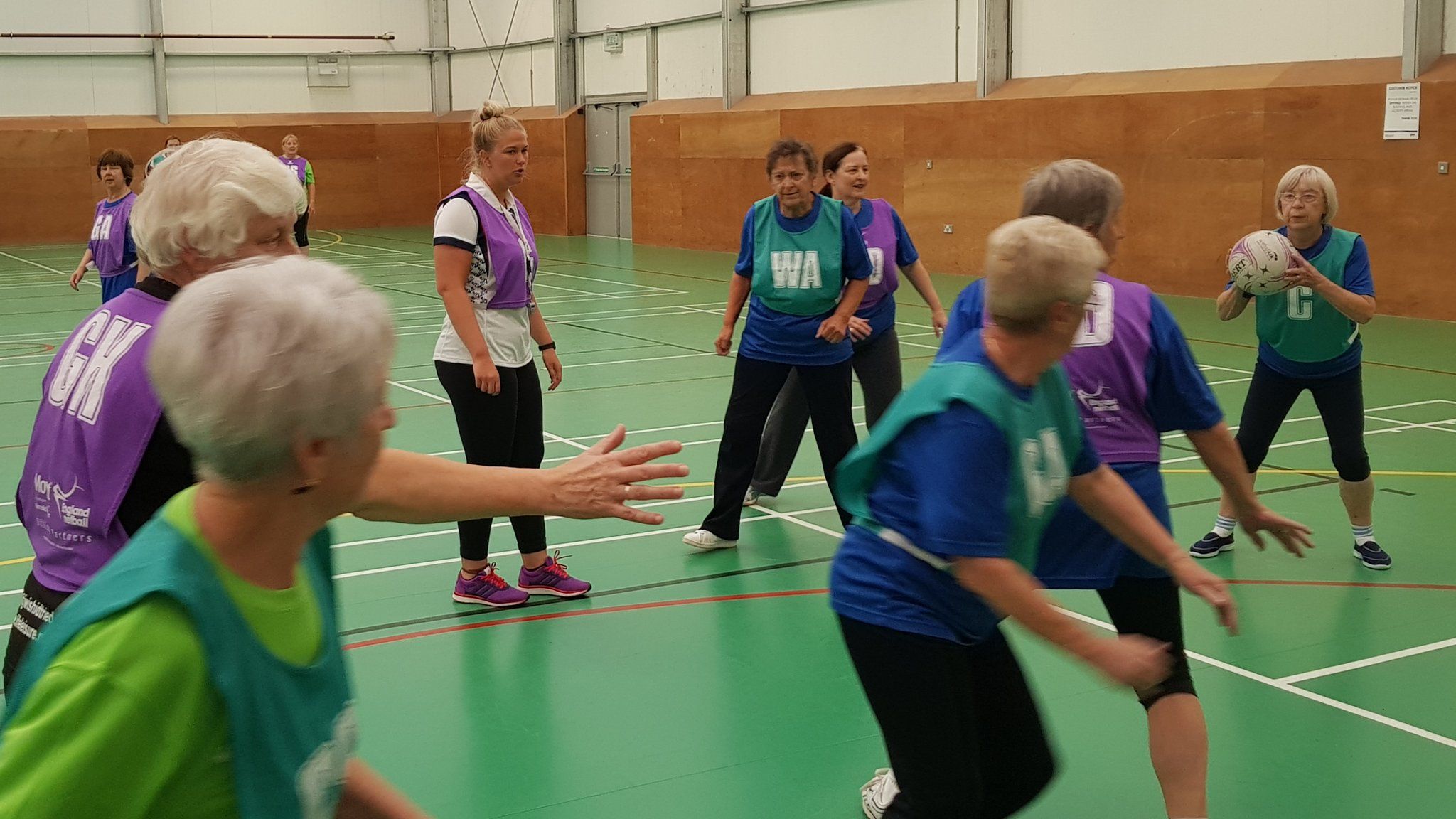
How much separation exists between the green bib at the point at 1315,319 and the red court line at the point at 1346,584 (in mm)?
942

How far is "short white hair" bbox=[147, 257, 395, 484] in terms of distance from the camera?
4.82ft

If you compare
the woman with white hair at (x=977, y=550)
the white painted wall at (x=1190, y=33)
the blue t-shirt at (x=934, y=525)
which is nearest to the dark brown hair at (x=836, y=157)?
the woman with white hair at (x=977, y=550)

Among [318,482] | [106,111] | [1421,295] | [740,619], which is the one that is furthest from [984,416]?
[106,111]

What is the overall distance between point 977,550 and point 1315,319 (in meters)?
4.20

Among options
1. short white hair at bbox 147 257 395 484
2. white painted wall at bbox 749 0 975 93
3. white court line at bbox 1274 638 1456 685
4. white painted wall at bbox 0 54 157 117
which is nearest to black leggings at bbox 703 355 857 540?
white court line at bbox 1274 638 1456 685

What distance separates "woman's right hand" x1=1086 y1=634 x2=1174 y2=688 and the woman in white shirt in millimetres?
3510

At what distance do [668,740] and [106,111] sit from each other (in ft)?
92.9

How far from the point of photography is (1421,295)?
567 inches

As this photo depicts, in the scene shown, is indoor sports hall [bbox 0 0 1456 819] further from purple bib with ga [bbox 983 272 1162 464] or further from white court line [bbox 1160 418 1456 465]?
purple bib with ga [bbox 983 272 1162 464]

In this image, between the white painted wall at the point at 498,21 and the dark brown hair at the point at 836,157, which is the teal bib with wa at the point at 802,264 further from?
the white painted wall at the point at 498,21

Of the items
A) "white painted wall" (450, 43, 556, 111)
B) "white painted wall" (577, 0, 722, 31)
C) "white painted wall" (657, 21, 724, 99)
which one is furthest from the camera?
"white painted wall" (450, 43, 556, 111)

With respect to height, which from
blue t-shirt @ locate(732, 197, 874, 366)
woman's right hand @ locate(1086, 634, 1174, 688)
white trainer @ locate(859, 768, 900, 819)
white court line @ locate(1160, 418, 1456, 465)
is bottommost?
white trainer @ locate(859, 768, 900, 819)

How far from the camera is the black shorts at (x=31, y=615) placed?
8.62 feet

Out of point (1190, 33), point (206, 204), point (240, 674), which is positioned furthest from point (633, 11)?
point (240, 674)
